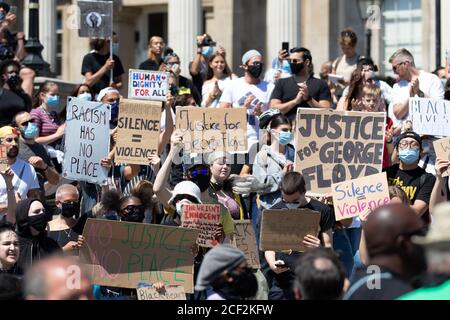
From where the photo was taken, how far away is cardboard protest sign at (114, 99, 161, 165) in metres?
13.2

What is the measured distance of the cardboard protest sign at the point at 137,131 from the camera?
13.2m

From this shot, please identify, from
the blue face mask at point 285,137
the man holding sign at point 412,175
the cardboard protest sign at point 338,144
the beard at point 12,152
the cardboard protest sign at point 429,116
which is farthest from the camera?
the cardboard protest sign at point 429,116

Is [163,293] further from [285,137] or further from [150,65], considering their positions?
[150,65]

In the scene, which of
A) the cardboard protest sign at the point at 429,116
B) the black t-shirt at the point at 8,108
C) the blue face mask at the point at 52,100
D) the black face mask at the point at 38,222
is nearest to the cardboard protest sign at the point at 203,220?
the black face mask at the point at 38,222

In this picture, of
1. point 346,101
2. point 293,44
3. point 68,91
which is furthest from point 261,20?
point 346,101

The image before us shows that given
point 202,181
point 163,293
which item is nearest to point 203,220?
point 163,293

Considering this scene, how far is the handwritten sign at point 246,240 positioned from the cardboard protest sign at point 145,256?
2.38 ft

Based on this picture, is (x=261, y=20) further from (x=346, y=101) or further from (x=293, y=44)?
(x=346, y=101)

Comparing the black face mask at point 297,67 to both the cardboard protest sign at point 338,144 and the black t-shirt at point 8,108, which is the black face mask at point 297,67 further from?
the black t-shirt at point 8,108

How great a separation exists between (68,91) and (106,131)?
6.21 metres

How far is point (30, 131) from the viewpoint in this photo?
13.9 meters

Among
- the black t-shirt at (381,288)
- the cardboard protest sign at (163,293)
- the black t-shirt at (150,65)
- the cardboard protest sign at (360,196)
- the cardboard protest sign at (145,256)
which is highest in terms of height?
the black t-shirt at (150,65)

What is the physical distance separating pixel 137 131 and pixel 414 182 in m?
2.75
